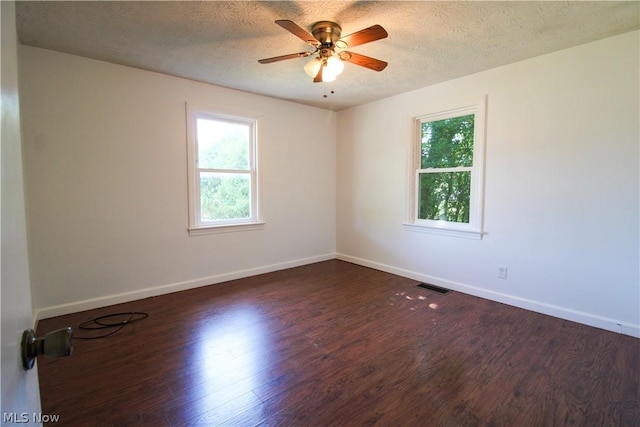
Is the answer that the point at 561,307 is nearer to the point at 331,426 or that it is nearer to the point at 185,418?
the point at 331,426

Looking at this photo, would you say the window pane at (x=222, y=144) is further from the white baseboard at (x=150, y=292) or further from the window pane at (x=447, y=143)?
the window pane at (x=447, y=143)

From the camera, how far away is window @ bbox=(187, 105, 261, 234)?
376cm

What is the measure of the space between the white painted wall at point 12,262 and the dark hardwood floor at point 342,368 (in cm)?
132

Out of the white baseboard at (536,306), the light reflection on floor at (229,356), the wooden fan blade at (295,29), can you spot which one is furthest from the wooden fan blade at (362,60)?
the white baseboard at (536,306)

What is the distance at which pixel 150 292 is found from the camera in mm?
3506

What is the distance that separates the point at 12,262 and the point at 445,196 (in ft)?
13.1

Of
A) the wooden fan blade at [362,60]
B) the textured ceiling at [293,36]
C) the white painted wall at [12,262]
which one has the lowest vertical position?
the white painted wall at [12,262]

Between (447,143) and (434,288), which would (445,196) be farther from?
(434,288)

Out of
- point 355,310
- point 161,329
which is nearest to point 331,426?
point 355,310

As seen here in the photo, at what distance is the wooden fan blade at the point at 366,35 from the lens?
2.07m

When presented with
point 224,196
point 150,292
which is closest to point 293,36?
point 224,196

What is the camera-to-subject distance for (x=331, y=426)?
167 cm

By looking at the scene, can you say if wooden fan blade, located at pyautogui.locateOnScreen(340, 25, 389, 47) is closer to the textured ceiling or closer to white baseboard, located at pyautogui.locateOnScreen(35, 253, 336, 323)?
the textured ceiling

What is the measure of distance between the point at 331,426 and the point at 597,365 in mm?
2006
